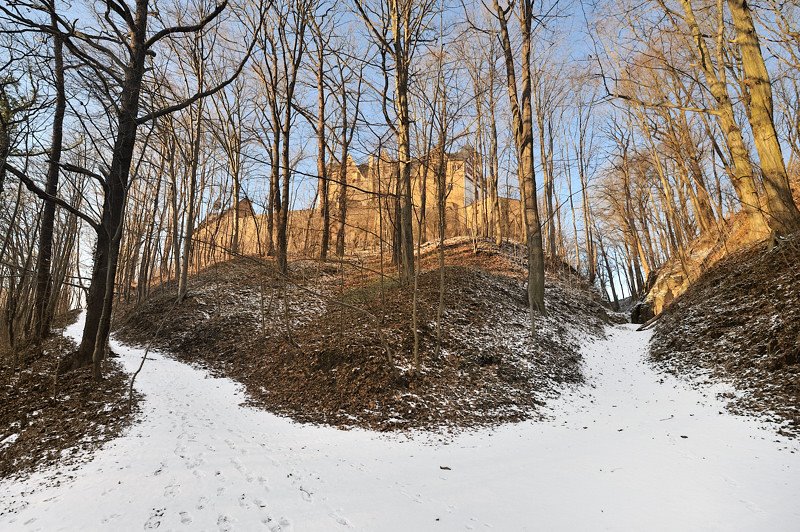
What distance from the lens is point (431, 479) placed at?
12.6 feet

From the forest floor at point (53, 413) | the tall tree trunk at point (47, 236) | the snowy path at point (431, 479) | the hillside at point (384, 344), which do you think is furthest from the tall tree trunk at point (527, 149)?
the tall tree trunk at point (47, 236)

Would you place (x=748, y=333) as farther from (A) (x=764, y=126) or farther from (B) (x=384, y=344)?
(B) (x=384, y=344)

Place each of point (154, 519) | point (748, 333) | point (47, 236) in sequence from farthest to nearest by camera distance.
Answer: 1. point (47, 236)
2. point (748, 333)
3. point (154, 519)

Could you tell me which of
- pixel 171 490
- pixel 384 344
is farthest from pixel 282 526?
pixel 384 344

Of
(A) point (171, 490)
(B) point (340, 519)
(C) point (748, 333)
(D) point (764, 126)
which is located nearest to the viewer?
(B) point (340, 519)

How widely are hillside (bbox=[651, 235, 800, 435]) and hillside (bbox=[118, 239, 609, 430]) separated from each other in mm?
2113

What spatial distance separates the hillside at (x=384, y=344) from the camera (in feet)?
20.2

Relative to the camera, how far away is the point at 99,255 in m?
6.76

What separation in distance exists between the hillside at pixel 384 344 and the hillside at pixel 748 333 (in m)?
2.11

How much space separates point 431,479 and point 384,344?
267 centimetres

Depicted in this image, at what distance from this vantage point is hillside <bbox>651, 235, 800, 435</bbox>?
4.84 metres

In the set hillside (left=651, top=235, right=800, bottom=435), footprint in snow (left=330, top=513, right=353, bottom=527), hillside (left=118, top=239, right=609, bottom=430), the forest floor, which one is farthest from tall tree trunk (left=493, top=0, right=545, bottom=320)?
the forest floor

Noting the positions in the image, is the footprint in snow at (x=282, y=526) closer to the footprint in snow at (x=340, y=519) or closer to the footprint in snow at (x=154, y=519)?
the footprint in snow at (x=340, y=519)

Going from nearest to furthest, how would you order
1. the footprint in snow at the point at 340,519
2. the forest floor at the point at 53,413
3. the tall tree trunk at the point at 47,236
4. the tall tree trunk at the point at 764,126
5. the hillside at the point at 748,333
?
the footprint in snow at the point at 340,519, the forest floor at the point at 53,413, the hillside at the point at 748,333, the tall tree trunk at the point at 764,126, the tall tree trunk at the point at 47,236
